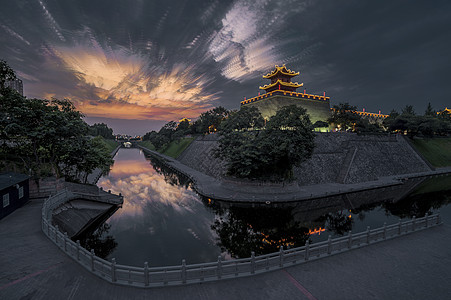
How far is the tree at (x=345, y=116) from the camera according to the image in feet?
199

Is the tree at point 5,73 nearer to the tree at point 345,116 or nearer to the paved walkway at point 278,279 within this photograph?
the paved walkway at point 278,279

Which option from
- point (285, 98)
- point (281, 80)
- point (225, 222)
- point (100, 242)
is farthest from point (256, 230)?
point (281, 80)

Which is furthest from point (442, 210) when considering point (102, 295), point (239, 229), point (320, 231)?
point (102, 295)

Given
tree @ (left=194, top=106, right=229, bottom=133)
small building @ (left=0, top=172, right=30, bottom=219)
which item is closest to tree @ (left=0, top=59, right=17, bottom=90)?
small building @ (left=0, top=172, right=30, bottom=219)

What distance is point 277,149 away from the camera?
30.1 metres

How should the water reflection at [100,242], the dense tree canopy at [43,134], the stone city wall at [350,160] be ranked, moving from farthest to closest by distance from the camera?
the stone city wall at [350,160] < the dense tree canopy at [43,134] < the water reflection at [100,242]

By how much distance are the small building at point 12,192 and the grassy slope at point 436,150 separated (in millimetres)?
80353

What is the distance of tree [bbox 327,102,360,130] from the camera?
199 ft

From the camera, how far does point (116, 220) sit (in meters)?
22.8

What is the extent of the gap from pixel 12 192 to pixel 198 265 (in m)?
18.4

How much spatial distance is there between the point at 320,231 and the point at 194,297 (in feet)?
49.6

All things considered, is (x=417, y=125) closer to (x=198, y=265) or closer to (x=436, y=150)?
(x=436, y=150)

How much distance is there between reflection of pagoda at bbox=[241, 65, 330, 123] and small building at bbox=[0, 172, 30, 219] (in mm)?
59737

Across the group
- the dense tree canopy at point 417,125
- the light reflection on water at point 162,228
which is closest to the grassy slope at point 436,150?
the dense tree canopy at point 417,125
